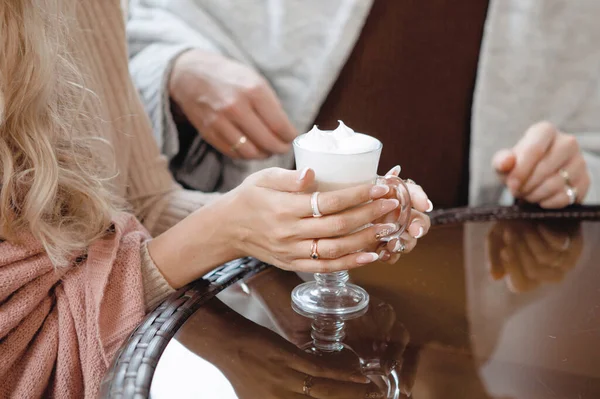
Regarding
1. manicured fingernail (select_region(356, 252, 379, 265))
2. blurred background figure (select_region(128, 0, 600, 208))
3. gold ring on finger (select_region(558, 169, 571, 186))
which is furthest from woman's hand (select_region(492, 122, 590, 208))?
manicured fingernail (select_region(356, 252, 379, 265))

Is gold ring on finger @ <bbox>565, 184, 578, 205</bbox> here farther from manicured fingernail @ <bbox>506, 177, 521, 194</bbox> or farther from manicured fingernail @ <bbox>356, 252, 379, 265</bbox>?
manicured fingernail @ <bbox>356, 252, 379, 265</bbox>

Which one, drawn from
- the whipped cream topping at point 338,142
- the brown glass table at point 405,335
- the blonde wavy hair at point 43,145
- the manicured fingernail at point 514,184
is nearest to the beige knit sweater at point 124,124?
the blonde wavy hair at point 43,145

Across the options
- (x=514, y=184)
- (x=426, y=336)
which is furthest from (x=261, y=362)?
(x=514, y=184)

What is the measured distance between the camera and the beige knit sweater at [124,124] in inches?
38.1

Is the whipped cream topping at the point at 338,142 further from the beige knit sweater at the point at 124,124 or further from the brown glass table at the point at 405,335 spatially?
the beige knit sweater at the point at 124,124

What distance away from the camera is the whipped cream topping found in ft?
2.12

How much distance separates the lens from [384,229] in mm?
661

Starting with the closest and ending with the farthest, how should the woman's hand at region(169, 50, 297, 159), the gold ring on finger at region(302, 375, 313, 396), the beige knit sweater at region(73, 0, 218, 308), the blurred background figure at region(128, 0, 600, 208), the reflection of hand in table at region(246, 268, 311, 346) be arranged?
1. the gold ring on finger at region(302, 375, 313, 396)
2. the reflection of hand in table at region(246, 268, 311, 346)
3. the beige knit sweater at region(73, 0, 218, 308)
4. the woman's hand at region(169, 50, 297, 159)
5. the blurred background figure at region(128, 0, 600, 208)

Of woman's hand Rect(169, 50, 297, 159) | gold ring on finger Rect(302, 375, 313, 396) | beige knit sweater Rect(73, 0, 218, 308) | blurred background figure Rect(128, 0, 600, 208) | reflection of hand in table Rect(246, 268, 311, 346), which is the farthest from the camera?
blurred background figure Rect(128, 0, 600, 208)

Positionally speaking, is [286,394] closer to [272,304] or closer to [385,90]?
[272,304]

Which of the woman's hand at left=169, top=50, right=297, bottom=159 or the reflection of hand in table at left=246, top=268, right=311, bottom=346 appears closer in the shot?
the reflection of hand in table at left=246, top=268, right=311, bottom=346

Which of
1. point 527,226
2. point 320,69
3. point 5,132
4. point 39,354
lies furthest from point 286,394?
point 320,69

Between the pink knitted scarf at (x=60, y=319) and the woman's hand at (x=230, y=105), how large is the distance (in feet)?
1.64

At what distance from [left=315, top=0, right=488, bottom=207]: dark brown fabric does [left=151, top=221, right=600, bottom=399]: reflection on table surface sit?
0.64 metres
